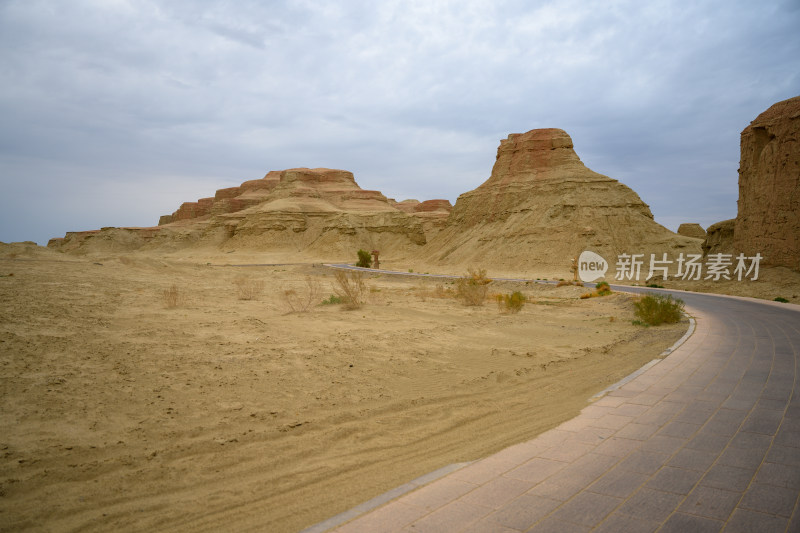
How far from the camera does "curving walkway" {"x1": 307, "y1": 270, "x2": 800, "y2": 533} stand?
2.76 m

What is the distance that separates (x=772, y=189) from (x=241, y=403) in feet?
78.4

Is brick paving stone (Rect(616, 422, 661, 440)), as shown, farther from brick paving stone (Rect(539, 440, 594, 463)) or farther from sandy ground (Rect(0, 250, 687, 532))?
sandy ground (Rect(0, 250, 687, 532))

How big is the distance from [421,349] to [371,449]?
425 cm

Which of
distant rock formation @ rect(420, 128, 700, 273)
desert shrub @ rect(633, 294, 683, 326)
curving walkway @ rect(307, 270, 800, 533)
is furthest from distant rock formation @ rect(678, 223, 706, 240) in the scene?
curving walkway @ rect(307, 270, 800, 533)

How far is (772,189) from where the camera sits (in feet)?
65.8

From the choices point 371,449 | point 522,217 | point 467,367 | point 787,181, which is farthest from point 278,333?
point 522,217

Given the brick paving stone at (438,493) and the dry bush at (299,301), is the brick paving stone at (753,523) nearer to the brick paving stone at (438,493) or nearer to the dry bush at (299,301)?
the brick paving stone at (438,493)

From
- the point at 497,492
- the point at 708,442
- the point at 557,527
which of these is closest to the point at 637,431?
the point at 708,442

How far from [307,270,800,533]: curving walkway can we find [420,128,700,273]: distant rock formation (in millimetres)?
36725

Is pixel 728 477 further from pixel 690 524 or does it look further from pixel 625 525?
pixel 625 525

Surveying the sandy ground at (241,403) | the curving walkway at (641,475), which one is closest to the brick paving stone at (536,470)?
the curving walkway at (641,475)

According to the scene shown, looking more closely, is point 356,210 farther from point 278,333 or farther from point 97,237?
point 278,333

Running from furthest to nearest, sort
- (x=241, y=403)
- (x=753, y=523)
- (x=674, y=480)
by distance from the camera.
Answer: (x=241, y=403), (x=674, y=480), (x=753, y=523)

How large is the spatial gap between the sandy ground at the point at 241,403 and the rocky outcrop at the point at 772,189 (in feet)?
44.5
